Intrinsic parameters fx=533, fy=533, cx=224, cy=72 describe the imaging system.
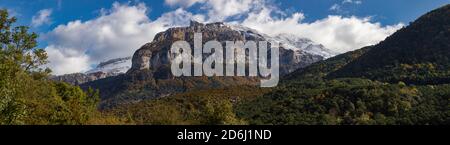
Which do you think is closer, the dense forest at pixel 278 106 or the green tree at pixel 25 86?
the green tree at pixel 25 86

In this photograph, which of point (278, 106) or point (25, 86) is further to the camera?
point (278, 106)

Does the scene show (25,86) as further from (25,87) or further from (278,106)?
(278,106)

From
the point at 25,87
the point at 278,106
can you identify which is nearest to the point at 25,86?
the point at 25,87

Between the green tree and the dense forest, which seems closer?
the green tree

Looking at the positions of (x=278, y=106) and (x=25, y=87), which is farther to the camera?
(x=278, y=106)

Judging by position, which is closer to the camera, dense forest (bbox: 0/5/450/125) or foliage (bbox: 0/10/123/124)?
foliage (bbox: 0/10/123/124)

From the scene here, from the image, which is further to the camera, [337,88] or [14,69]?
[337,88]

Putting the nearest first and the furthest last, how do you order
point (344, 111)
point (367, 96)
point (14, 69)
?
point (14, 69)
point (344, 111)
point (367, 96)
